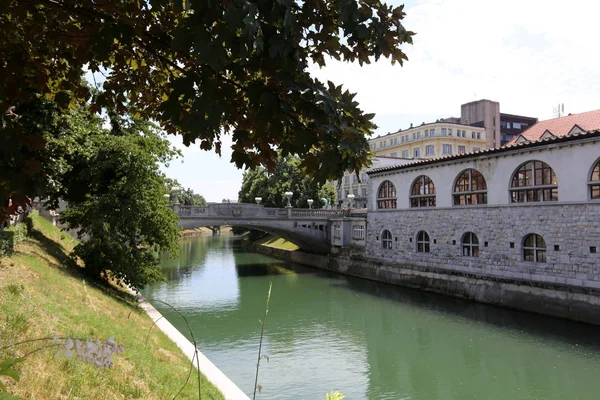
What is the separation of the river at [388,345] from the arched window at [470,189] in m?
5.32

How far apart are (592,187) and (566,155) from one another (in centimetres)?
164

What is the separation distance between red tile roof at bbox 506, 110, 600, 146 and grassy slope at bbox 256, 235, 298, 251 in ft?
70.2

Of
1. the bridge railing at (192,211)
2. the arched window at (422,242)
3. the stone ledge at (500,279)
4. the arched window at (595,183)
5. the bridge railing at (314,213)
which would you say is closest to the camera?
the stone ledge at (500,279)

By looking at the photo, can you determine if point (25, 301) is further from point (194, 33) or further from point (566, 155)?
point (566, 155)

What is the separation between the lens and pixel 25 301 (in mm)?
7859

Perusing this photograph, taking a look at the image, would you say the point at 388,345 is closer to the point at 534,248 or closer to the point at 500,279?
the point at 500,279

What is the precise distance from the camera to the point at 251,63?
8.40ft

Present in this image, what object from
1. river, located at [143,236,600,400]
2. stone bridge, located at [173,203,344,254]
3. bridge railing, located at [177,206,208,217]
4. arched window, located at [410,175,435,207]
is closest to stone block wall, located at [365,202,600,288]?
arched window, located at [410,175,435,207]

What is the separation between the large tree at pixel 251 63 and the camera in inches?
88.9

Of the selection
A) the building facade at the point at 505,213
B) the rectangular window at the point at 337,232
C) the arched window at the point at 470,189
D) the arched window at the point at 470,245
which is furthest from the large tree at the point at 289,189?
the arched window at the point at 470,245

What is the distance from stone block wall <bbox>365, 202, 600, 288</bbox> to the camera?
60.8 feet

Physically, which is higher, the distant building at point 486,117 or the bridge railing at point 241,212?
the distant building at point 486,117

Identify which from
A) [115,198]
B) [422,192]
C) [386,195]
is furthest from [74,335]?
[386,195]

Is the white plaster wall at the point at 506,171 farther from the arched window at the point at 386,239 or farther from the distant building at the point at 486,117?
the distant building at the point at 486,117
